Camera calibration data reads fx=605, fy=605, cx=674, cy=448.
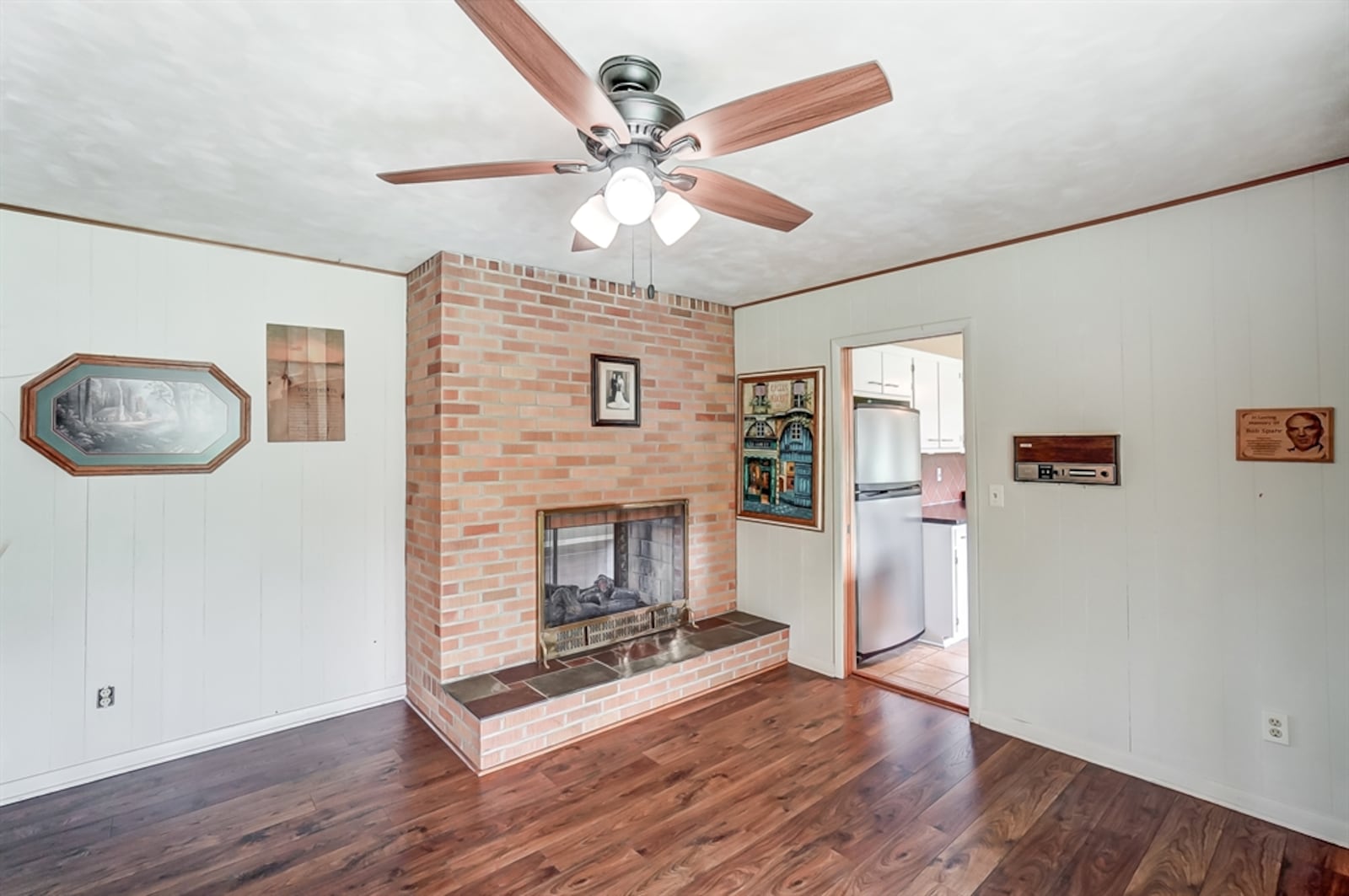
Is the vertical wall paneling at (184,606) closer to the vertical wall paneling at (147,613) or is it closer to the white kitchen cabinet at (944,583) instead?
the vertical wall paneling at (147,613)

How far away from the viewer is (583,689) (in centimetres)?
303

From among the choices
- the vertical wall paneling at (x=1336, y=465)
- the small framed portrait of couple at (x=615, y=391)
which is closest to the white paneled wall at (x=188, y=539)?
the small framed portrait of couple at (x=615, y=391)

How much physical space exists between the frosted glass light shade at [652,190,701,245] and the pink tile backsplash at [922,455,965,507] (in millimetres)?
4060

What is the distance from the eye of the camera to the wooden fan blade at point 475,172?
61.2 inches

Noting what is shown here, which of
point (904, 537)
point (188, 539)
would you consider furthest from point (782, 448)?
point (188, 539)

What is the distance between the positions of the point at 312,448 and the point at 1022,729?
3860 millimetres

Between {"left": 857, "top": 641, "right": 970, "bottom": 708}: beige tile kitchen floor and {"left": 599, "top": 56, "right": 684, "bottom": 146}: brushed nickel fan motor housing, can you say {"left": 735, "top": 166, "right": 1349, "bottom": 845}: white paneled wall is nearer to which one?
{"left": 857, "top": 641, "right": 970, "bottom": 708}: beige tile kitchen floor

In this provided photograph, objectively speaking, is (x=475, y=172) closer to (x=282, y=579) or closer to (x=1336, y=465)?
(x=282, y=579)

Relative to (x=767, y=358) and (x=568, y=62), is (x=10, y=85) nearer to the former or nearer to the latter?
(x=568, y=62)

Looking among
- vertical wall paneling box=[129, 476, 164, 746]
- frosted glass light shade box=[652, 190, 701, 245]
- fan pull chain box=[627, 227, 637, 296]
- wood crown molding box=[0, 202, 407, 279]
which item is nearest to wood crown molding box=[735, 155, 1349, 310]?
fan pull chain box=[627, 227, 637, 296]

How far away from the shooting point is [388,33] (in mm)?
1468

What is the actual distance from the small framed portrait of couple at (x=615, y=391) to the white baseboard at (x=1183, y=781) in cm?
255

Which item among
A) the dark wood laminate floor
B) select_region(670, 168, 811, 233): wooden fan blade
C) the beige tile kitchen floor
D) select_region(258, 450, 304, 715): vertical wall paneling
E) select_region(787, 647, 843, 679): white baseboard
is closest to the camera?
select_region(670, 168, 811, 233): wooden fan blade

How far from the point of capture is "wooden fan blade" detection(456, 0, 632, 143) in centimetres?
104
